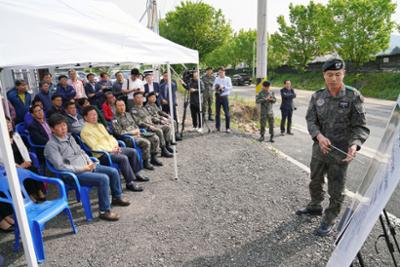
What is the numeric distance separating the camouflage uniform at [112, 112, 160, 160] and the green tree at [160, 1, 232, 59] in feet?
74.4

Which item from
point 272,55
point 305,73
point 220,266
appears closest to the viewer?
point 220,266

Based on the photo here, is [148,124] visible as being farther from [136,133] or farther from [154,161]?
[154,161]

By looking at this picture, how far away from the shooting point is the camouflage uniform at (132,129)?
5.20m

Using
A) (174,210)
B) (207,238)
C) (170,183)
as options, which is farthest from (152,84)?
(207,238)

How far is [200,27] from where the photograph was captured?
26.4 metres

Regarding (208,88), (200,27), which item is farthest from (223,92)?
(200,27)

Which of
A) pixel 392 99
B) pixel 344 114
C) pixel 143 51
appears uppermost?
pixel 143 51

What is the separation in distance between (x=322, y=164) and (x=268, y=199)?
1119mm

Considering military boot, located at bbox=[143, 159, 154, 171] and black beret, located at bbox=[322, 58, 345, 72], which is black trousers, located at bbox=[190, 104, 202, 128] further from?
black beret, located at bbox=[322, 58, 345, 72]

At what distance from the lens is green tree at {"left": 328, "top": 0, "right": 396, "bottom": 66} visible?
2022 centimetres

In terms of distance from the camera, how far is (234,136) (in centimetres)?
798

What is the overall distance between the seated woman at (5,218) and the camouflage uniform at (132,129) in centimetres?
218

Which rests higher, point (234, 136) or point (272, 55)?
point (272, 55)

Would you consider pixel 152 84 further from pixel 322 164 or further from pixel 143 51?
pixel 322 164
